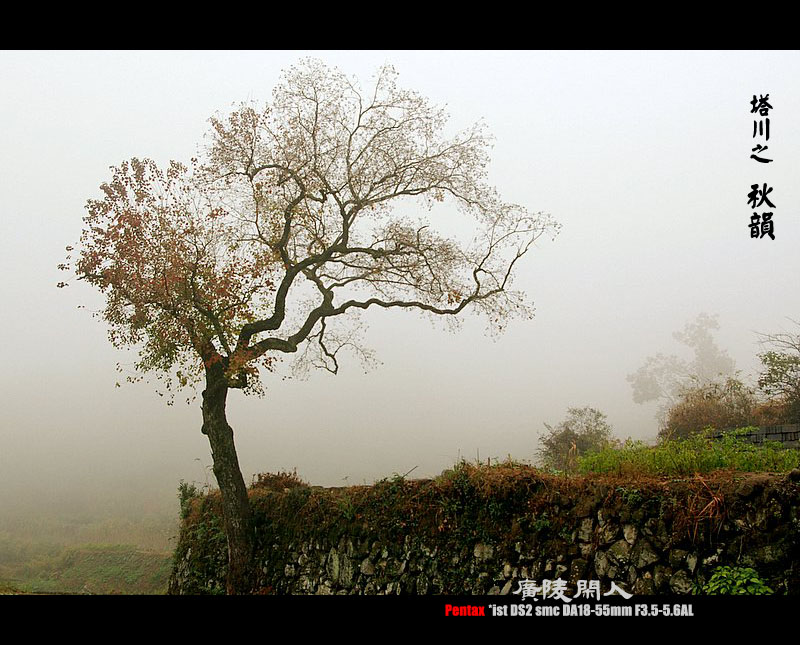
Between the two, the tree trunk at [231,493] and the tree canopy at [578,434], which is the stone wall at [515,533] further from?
the tree canopy at [578,434]

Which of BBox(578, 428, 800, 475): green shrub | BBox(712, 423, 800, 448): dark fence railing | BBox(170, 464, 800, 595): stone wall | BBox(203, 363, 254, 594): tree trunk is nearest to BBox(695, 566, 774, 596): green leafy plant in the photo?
BBox(170, 464, 800, 595): stone wall

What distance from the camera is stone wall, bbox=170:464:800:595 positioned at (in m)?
6.51

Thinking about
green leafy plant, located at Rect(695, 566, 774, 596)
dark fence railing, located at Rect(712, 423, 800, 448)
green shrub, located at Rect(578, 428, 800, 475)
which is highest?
dark fence railing, located at Rect(712, 423, 800, 448)

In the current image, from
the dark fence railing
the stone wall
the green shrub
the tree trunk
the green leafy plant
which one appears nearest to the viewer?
the green leafy plant

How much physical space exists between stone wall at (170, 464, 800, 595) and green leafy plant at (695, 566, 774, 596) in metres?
0.08

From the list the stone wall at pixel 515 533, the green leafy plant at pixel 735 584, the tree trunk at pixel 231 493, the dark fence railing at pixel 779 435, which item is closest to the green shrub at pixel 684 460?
the stone wall at pixel 515 533

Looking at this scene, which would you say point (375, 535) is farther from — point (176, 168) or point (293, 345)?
point (176, 168)

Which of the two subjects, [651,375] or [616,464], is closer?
[616,464]

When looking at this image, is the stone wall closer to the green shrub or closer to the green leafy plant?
the green leafy plant

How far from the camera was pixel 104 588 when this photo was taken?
49.2 ft

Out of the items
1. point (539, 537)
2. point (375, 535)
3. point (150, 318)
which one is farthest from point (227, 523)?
point (539, 537)
